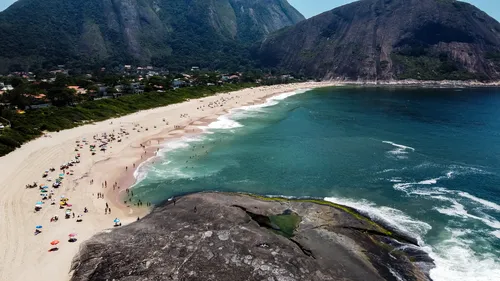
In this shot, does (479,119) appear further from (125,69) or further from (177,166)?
(125,69)

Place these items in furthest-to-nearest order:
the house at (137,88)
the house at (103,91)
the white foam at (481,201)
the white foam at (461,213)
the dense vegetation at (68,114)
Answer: the house at (137,88), the house at (103,91), the dense vegetation at (68,114), the white foam at (481,201), the white foam at (461,213)

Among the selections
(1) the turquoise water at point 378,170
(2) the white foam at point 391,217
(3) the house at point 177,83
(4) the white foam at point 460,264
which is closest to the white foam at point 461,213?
(1) the turquoise water at point 378,170

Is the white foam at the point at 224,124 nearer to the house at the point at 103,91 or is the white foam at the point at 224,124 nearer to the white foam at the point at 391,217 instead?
the white foam at the point at 391,217

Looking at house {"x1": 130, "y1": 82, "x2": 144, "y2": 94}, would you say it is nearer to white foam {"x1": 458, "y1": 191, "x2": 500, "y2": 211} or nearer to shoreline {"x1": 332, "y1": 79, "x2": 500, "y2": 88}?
white foam {"x1": 458, "y1": 191, "x2": 500, "y2": 211}

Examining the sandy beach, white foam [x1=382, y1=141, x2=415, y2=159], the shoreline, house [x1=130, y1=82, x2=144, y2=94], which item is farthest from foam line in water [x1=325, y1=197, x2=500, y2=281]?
the shoreline

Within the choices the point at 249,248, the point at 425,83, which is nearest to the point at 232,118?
the point at 249,248

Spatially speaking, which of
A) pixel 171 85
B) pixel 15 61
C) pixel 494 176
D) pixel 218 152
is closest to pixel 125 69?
pixel 15 61

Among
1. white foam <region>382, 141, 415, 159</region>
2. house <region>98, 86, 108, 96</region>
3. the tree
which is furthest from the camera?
house <region>98, 86, 108, 96</region>
